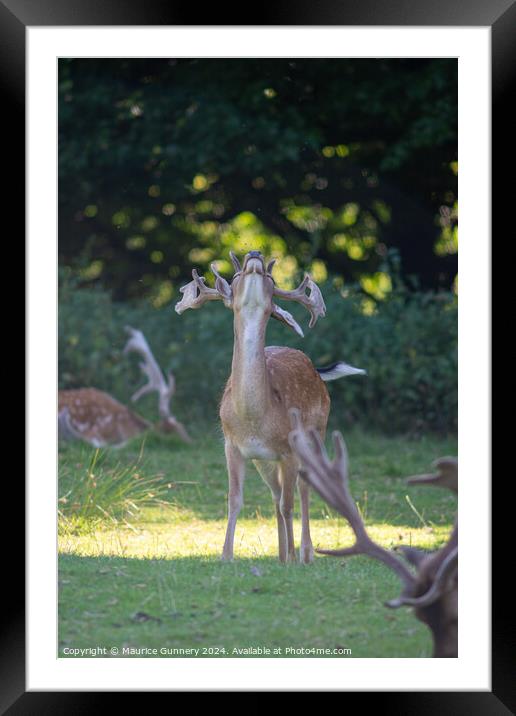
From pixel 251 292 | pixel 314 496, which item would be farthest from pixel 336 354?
pixel 251 292

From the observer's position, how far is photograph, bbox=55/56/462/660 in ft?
19.0

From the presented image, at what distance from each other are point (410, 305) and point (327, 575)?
6.95 meters

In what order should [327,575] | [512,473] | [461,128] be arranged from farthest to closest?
[327,575] < [461,128] < [512,473]

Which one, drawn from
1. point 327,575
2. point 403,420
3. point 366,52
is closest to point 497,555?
point 327,575

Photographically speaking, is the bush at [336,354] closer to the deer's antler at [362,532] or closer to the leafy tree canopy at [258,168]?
the leafy tree canopy at [258,168]

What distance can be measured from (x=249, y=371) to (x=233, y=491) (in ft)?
2.37

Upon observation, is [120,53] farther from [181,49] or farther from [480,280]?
[480,280]

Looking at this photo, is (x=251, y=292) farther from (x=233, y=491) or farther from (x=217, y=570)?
(x=217, y=570)

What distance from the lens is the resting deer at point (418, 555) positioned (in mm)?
4723

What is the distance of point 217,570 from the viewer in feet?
22.0

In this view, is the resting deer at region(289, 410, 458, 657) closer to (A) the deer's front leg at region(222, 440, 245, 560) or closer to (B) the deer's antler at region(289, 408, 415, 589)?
(B) the deer's antler at region(289, 408, 415, 589)

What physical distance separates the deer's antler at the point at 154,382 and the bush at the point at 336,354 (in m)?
0.31

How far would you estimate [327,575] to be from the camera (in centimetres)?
666

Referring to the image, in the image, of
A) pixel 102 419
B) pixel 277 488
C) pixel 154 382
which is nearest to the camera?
pixel 277 488
